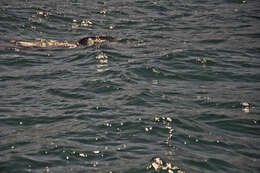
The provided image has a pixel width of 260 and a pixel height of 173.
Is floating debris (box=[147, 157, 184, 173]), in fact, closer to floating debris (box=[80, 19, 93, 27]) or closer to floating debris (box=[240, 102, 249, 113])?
floating debris (box=[240, 102, 249, 113])

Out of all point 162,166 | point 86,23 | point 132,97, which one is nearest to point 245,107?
point 132,97

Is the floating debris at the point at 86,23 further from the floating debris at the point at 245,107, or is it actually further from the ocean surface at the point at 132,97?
the floating debris at the point at 245,107

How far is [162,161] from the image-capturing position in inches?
249

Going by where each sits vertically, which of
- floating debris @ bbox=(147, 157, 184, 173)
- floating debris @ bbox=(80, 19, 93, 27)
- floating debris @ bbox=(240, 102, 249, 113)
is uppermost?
floating debris @ bbox=(80, 19, 93, 27)

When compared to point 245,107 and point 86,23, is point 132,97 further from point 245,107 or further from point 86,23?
point 86,23

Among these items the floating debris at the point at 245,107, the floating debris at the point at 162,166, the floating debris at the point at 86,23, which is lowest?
the floating debris at the point at 162,166

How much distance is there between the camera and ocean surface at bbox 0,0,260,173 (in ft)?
21.4

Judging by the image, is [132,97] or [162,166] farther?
[132,97]

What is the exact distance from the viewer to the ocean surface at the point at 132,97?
21.4ft

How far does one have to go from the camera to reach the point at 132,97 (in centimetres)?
920

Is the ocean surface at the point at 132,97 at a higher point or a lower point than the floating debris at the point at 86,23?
lower

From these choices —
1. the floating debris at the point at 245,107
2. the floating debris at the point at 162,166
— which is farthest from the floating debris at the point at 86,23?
the floating debris at the point at 162,166

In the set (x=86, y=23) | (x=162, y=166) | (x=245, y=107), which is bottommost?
(x=162, y=166)

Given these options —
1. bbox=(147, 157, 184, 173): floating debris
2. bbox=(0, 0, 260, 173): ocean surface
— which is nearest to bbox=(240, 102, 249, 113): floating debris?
bbox=(0, 0, 260, 173): ocean surface
